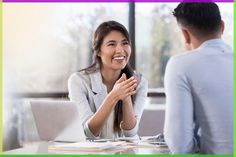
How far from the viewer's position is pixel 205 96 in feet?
3.93

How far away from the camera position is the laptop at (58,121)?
69.8 inches

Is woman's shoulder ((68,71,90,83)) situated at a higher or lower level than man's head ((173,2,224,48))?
lower

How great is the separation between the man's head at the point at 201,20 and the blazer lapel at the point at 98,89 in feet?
3.38

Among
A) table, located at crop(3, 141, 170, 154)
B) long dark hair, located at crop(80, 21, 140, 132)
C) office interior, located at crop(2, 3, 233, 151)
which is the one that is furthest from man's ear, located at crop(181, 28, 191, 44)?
office interior, located at crop(2, 3, 233, 151)

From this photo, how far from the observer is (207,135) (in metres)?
1.22

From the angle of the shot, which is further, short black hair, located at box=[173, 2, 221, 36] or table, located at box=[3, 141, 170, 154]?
table, located at box=[3, 141, 170, 154]

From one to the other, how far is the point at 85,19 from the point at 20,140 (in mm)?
1295

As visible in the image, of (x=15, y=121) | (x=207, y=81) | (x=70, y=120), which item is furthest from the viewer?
(x=15, y=121)

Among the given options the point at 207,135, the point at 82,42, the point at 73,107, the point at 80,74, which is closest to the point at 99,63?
the point at 80,74

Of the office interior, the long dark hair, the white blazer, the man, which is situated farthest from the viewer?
the office interior

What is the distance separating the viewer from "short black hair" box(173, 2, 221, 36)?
1290 mm

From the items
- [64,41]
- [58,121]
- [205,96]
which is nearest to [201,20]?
[205,96]

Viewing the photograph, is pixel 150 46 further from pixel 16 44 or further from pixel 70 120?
pixel 70 120

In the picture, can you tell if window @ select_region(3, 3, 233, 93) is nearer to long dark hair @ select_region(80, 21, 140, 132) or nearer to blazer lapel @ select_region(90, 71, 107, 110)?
long dark hair @ select_region(80, 21, 140, 132)
